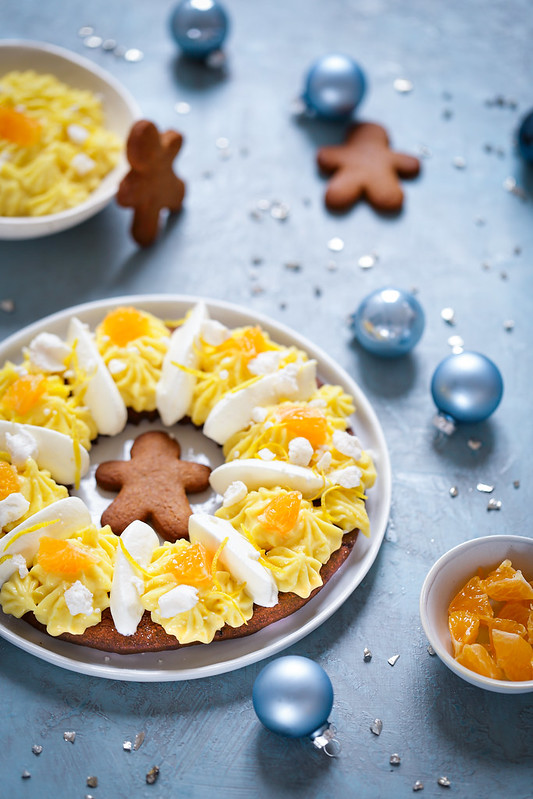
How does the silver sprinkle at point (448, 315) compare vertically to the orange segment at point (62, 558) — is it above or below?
below

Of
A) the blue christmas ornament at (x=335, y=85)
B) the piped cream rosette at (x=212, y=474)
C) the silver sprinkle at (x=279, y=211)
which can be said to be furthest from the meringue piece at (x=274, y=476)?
the blue christmas ornament at (x=335, y=85)

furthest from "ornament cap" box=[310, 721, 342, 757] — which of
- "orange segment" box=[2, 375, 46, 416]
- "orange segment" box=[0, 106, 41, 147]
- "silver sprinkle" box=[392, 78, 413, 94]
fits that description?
"silver sprinkle" box=[392, 78, 413, 94]

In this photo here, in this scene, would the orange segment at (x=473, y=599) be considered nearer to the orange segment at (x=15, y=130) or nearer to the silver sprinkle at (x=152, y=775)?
the silver sprinkle at (x=152, y=775)

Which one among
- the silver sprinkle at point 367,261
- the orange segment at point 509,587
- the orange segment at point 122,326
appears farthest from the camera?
the silver sprinkle at point 367,261

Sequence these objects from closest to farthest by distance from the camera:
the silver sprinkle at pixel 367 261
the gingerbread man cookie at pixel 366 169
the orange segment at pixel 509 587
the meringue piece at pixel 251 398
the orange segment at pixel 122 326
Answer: the orange segment at pixel 509 587 < the meringue piece at pixel 251 398 < the orange segment at pixel 122 326 < the silver sprinkle at pixel 367 261 < the gingerbread man cookie at pixel 366 169

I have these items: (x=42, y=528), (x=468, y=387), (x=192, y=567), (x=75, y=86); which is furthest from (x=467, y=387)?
(x=75, y=86)

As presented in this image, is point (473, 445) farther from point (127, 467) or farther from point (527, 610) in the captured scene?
point (127, 467)
